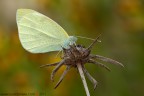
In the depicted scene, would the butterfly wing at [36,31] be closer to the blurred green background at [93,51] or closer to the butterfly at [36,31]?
the butterfly at [36,31]

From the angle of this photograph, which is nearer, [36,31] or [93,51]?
[36,31]

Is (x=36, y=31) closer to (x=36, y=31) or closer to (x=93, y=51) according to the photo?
(x=36, y=31)

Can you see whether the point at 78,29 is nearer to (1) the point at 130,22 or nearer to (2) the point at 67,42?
(1) the point at 130,22

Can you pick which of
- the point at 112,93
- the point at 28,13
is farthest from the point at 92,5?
the point at 28,13

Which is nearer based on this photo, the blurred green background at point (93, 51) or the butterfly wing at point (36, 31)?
the butterfly wing at point (36, 31)

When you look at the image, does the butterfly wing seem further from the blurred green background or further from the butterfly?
the blurred green background

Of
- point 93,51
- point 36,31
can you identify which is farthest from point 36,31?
point 93,51

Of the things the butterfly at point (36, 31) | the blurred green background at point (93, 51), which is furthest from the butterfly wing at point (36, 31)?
the blurred green background at point (93, 51)
